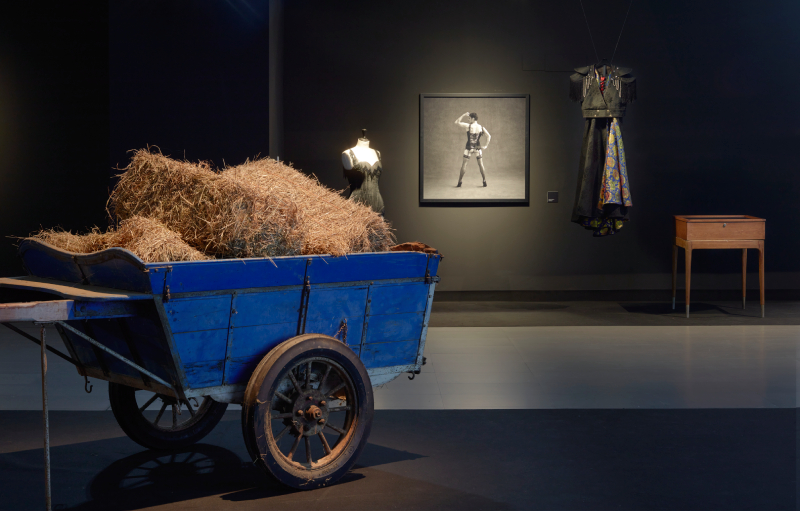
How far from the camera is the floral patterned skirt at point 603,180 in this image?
23.9 feet

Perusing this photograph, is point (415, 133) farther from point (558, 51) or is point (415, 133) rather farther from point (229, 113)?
point (229, 113)

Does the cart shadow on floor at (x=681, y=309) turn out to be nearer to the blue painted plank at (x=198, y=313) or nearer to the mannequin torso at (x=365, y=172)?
the mannequin torso at (x=365, y=172)

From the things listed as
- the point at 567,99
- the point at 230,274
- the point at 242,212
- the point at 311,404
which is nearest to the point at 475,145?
the point at 567,99

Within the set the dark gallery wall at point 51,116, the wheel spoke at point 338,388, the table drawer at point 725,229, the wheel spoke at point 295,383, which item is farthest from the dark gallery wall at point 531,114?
the wheel spoke at point 295,383

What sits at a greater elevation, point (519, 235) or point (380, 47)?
point (380, 47)

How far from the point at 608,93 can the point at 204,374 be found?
5382 mm

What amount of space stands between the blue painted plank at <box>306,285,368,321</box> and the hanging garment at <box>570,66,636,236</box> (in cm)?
459

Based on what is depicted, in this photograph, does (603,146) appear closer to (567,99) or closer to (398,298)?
(567,99)

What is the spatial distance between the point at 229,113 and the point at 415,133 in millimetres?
2260

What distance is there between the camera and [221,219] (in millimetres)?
3033

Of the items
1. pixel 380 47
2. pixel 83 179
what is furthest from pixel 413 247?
pixel 83 179

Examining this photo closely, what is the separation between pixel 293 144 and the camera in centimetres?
823

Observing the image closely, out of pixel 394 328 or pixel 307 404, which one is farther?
pixel 394 328

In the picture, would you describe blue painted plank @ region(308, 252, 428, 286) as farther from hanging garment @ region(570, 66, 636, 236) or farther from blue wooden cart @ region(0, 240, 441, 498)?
hanging garment @ region(570, 66, 636, 236)
